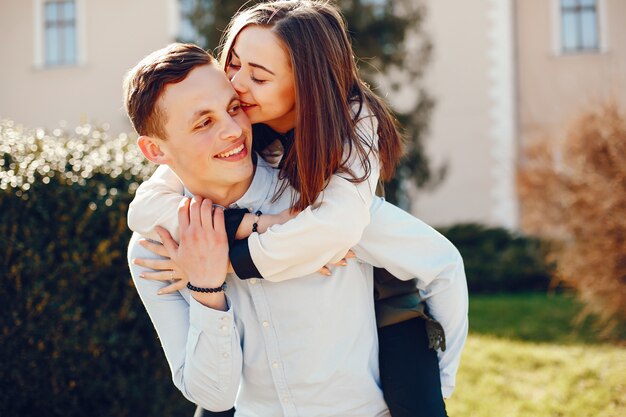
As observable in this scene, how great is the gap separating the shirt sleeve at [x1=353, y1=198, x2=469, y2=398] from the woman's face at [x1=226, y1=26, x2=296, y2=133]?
18.1 inches

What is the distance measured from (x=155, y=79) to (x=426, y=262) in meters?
1.04

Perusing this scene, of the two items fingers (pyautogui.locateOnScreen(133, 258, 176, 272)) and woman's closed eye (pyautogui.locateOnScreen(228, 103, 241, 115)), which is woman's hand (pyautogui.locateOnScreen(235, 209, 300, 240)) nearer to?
fingers (pyautogui.locateOnScreen(133, 258, 176, 272))

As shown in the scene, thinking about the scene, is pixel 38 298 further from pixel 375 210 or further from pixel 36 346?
pixel 375 210

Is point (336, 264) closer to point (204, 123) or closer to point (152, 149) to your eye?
point (204, 123)

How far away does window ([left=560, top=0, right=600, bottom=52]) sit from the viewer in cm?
1662

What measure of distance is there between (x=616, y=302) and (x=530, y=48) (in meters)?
9.97

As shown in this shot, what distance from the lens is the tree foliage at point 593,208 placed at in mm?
7637

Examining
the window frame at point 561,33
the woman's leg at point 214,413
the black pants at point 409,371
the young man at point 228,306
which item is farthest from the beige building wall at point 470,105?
A: the young man at point 228,306

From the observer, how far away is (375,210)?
8.10ft

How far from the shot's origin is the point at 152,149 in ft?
8.14

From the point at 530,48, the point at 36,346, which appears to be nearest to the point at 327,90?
the point at 36,346

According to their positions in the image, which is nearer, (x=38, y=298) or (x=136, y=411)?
(x=38, y=298)

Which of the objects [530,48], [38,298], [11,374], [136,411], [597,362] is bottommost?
[597,362]

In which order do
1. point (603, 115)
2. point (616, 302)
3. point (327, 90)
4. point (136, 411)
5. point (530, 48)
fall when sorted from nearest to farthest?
point (327, 90) < point (136, 411) < point (616, 302) < point (603, 115) < point (530, 48)
